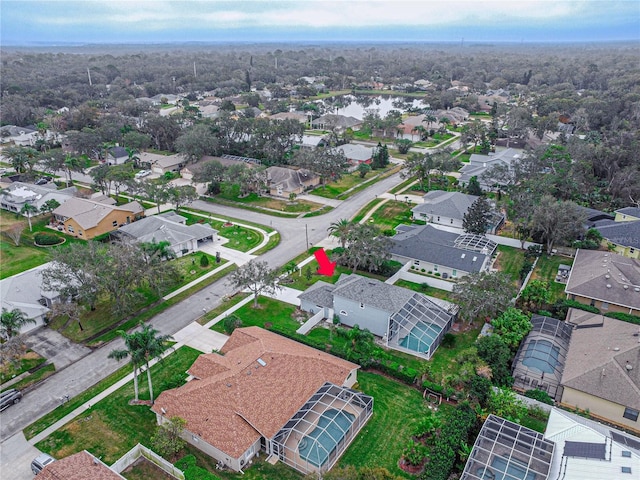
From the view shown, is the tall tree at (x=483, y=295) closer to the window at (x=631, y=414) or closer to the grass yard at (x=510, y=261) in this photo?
the grass yard at (x=510, y=261)

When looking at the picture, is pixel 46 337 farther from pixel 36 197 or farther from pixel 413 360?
pixel 36 197

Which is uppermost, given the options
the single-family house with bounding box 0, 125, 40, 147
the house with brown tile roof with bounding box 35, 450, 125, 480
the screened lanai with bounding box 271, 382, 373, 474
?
the single-family house with bounding box 0, 125, 40, 147

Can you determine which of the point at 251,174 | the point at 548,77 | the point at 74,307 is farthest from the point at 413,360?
the point at 548,77

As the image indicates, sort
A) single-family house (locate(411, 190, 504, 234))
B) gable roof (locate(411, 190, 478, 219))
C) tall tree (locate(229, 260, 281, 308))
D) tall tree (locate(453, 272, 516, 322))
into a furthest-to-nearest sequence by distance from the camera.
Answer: gable roof (locate(411, 190, 478, 219)) < single-family house (locate(411, 190, 504, 234)) < tall tree (locate(229, 260, 281, 308)) < tall tree (locate(453, 272, 516, 322))

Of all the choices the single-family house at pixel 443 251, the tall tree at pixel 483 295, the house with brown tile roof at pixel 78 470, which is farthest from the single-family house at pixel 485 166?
the house with brown tile roof at pixel 78 470

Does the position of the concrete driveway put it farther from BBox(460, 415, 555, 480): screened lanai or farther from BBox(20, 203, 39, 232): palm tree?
BBox(460, 415, 555, 480): screened lanai

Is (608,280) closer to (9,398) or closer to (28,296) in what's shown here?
(9,398)

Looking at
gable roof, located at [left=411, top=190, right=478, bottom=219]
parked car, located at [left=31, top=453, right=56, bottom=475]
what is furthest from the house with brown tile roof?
gable roof, located at [left=411, top=190, right=478, bottom=219]

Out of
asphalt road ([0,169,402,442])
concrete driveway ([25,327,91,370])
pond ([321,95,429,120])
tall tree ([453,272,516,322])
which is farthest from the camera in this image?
pond ([321,95,429,120])
